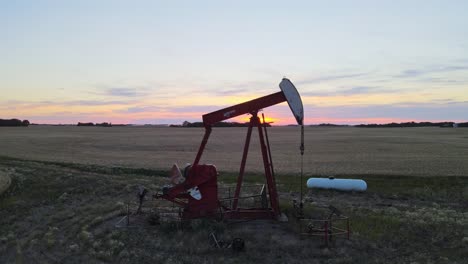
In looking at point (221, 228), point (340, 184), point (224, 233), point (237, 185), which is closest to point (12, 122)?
point (340, 184)

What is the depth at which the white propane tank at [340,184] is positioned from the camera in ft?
65.1

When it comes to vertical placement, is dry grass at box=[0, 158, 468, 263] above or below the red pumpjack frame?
below

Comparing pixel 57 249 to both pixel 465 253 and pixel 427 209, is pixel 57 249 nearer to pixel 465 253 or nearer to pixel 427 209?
pixel 465 253

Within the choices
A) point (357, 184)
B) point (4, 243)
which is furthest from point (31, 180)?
point (357, 184)

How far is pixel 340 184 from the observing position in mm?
20078

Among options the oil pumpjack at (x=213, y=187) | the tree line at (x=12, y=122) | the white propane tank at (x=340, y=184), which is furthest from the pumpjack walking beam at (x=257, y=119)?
the tree line at (x=12, y=122)

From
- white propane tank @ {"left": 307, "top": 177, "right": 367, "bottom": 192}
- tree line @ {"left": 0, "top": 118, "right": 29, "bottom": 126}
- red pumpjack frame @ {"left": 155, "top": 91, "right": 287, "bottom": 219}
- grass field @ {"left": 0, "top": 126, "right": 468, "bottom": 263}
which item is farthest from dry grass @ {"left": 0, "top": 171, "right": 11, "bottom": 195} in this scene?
tree line @ {"left": 0, "top": 118, "right": 29, "bottom": 126}

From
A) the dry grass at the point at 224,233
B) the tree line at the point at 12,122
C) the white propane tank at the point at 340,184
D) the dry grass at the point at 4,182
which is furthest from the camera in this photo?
the tree line at the point at 12,122

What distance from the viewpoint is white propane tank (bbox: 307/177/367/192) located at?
1983 centimetres

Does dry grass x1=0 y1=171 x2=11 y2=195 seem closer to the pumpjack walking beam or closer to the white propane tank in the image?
the pumpjack walking beam

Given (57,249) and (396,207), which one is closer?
(57,249)

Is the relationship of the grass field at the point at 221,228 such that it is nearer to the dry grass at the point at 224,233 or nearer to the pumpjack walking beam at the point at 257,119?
the dry grass at the point at 224,233

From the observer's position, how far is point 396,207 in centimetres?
1659

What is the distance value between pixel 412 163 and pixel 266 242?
22.7m
